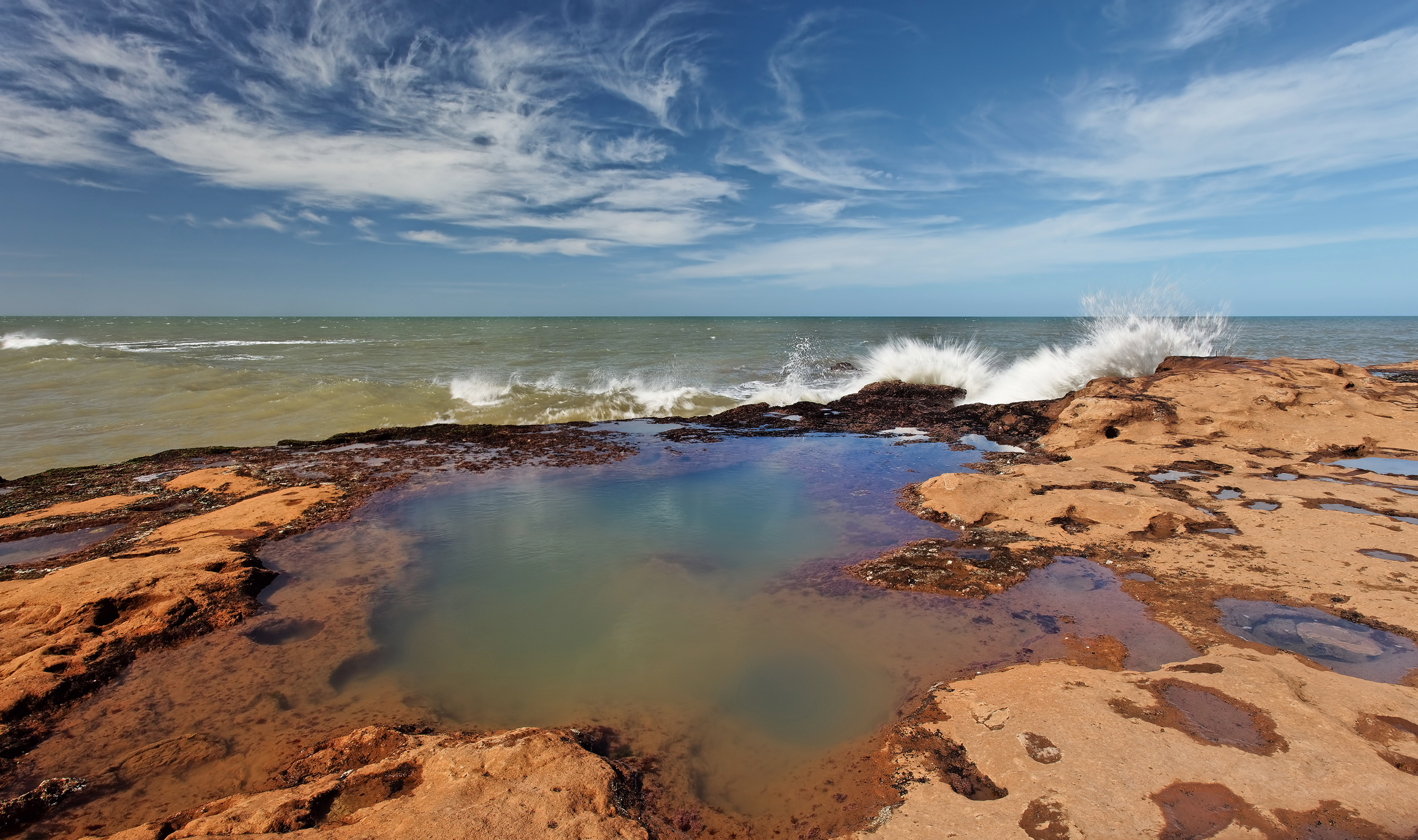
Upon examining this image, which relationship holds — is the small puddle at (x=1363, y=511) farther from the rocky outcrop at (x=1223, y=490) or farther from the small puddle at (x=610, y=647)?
the small puddle at (x=610, y=647)

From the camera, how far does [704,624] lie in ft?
14.0

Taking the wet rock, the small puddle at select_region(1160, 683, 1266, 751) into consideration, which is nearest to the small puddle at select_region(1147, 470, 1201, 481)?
the small puddle at select_region(1160, 683, 1266, 751)

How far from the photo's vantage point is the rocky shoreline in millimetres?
2447

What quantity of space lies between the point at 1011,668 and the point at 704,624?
6.67ft

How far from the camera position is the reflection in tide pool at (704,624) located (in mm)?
3270

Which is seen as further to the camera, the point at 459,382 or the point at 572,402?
the point at 459,382

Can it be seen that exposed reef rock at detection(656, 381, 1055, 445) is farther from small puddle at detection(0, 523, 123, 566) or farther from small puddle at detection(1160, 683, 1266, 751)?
small puddle at detection(0, 523, 123, 566)

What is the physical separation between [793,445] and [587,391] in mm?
9129

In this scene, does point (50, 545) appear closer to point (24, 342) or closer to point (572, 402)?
point (572, 402)

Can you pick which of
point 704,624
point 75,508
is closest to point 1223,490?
point 704,624

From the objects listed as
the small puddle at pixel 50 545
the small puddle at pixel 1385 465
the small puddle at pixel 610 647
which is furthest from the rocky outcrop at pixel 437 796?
the small puddle at pixel 1385 465

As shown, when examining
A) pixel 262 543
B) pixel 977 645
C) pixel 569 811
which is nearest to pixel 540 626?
pixel 569 811

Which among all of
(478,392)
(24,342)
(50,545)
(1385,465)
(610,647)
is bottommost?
(610,647)

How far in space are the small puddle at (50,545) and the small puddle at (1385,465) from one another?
14134mm
